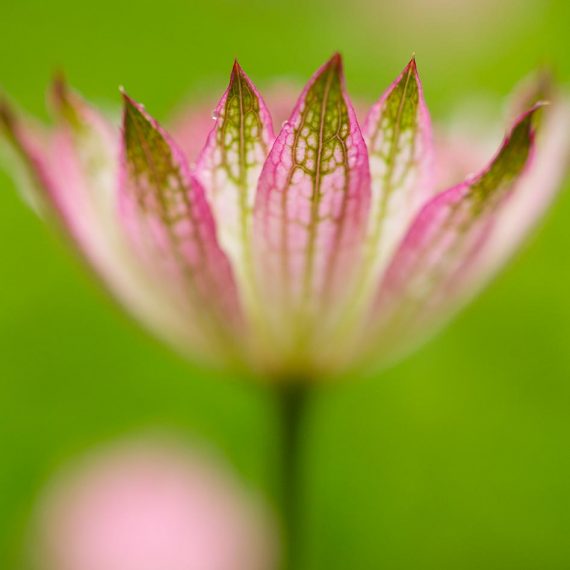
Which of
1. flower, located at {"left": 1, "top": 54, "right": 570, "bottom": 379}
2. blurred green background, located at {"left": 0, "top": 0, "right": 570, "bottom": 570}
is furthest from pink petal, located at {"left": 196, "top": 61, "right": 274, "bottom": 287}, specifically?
blurred green background, located at {"left": 0, "top": 0, "right": 570, "bottom": 570}

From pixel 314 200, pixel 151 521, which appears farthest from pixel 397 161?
pixel 151 521

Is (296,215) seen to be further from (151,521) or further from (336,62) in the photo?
(151,521)

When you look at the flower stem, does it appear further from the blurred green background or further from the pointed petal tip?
the pointed petal tip

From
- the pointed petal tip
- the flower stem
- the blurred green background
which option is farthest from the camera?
the blurred green background

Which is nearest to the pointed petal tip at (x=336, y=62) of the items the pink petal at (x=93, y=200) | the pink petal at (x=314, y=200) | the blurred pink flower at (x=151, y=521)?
the pink petal at (x=314, y=200)

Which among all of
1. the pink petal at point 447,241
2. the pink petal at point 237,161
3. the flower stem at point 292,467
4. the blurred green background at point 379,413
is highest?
the blurred green background at point 379,413

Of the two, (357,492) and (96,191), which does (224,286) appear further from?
(357,492)

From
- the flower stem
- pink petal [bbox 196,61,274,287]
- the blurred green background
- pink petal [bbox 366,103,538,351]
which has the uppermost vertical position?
A: the blurred green background

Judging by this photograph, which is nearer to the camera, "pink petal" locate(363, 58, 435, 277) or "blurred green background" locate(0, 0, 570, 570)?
Answer: "pink petal" locate(363, 58, 435, 277)

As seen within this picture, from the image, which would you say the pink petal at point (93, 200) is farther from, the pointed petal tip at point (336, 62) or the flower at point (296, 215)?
the pointed petal tip at point (336, 62)
